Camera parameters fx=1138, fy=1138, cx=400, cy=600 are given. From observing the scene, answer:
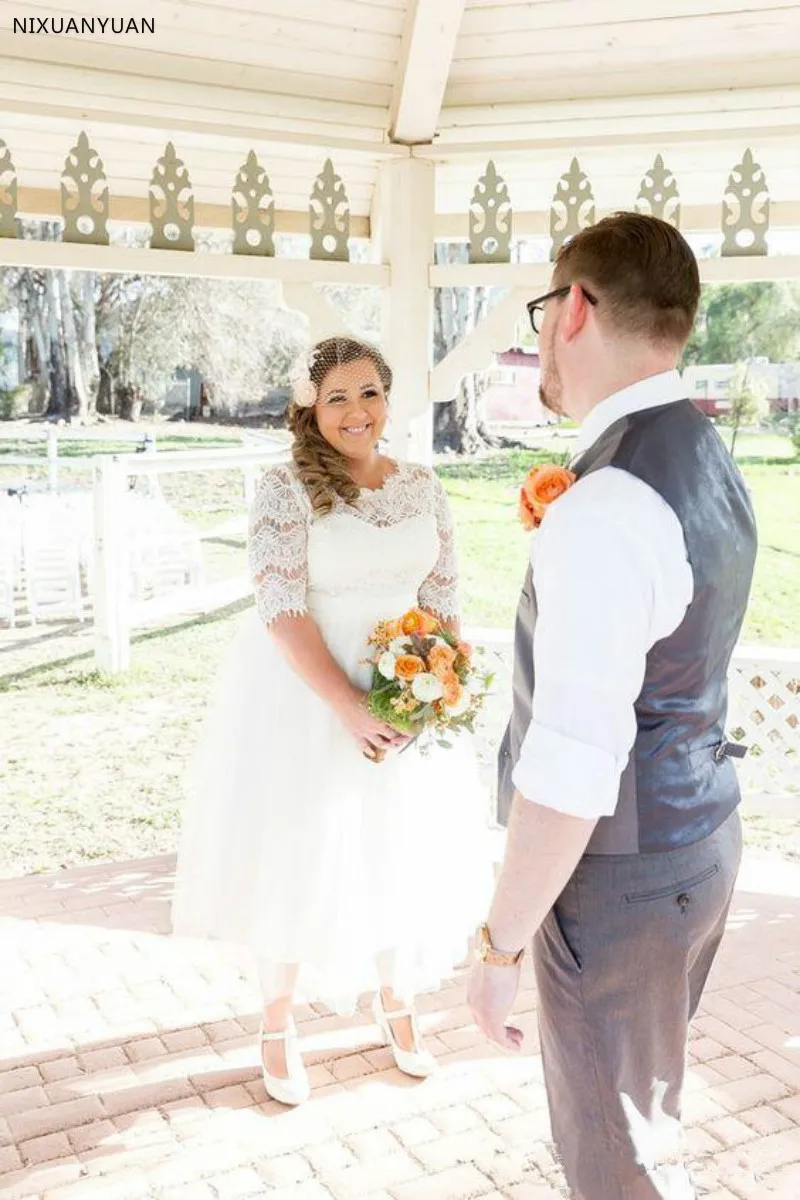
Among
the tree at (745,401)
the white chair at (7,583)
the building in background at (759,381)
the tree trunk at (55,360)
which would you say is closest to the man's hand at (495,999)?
the white chair at (7,583)

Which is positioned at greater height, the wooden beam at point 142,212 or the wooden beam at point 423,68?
the wooden beam at point 423,68

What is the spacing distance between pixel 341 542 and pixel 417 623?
0.31 meters

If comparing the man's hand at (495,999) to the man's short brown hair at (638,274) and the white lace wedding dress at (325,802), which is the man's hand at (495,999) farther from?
the white lace wedding dress at (325,802)

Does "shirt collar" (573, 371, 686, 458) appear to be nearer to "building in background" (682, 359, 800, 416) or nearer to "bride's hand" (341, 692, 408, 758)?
"bride's hand" (341, 692, 408, 758)

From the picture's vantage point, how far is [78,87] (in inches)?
146

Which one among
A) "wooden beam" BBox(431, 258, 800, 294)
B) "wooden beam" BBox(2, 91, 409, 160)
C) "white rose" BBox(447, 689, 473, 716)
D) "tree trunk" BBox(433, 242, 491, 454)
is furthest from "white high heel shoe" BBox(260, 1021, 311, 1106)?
"tree trunk" BBox(433, 242, 491, 454)

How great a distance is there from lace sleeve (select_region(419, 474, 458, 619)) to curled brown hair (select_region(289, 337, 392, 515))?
0.29 meters

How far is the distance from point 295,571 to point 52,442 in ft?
25.1

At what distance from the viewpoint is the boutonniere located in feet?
5.53

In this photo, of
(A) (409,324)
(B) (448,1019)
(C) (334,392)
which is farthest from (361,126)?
(B) (448,1019)

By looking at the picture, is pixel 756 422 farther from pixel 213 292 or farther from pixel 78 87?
pixel 78 87

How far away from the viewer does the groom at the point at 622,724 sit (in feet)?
4.84

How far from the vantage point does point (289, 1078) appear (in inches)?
118

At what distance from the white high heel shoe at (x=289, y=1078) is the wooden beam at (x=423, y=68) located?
306 centimetres
